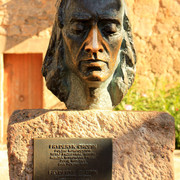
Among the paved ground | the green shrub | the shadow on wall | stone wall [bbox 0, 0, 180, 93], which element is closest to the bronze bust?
the paved ground

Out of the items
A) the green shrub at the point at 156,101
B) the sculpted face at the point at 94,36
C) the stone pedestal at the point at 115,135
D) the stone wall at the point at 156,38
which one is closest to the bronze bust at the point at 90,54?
the sculpted face at the point at 94,36

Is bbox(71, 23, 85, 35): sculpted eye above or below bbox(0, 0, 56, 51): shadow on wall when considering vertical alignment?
below

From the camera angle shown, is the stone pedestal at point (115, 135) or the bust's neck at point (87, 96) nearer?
the stone pedestal at point (115, 135)

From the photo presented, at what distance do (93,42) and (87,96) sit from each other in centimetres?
41

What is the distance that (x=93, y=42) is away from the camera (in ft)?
7.02

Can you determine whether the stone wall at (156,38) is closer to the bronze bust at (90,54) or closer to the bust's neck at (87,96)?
the bronze bust at (90,54)

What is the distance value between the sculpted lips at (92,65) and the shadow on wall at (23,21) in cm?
390

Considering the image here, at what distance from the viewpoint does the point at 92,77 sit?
2.18 metres

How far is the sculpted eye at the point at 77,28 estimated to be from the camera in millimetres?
2186

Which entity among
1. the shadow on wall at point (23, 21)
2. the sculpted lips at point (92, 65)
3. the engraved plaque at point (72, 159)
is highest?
the shadow on wall at point (23, 21)

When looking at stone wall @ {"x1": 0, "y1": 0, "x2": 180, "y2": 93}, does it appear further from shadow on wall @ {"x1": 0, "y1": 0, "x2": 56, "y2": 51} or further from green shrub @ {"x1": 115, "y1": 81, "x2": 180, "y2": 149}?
shadow on wall @ {"x1": 0, "y1": 0, "x2": 56, "y2": 51}

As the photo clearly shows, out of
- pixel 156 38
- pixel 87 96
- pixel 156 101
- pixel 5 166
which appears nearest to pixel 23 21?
pixel 156 38

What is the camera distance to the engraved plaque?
6.78ft

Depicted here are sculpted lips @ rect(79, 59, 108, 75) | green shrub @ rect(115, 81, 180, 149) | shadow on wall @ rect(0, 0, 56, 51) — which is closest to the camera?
sculpted lips @ rect(79, 59, 108, 75)
